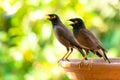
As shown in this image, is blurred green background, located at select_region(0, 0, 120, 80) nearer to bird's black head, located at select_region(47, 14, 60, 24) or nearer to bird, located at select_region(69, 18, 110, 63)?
bird's black head, located at select_region(47, 14, 60, 24)

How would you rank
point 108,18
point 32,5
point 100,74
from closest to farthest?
1. point 100,74
2. point 32,5
3. point 108,18

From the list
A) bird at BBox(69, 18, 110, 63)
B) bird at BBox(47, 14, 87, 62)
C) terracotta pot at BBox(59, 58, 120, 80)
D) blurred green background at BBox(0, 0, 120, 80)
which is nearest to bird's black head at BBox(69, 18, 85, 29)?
bird at BBox(69, 18, 110, 63)

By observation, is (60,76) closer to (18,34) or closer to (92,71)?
(18,34)

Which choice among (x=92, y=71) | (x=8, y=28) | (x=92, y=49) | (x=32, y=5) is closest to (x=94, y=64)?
(x=92, y=71)

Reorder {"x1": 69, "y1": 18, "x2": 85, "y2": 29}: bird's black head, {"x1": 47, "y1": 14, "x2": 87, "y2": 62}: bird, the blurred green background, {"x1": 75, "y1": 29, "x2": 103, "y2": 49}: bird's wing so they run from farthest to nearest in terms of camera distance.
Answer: the blurred green background < {"x1": 47, "y1": 14, "x2": 87, "y2": 62}: bird < {"x1": 69, "y1": 18, "x2": 85, "y2": 29}: bird's black head < {"x1": 75, "y1": 29, "x2": 103, "y2": 49}: bird's wing

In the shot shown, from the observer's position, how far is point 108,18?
4.34 m

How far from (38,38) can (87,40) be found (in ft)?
4.86

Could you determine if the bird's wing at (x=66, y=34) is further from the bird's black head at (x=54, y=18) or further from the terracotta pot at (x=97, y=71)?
the terracotta pot at (x=97, y=71)

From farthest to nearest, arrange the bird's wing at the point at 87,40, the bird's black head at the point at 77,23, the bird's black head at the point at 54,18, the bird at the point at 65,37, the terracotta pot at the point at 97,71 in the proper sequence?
the bird's black head at the point at 54,18 → the bird at the point at 65,37 → the bird's black head at the point at 77,23 → the bird's wing at the point at 87,40 → the terracotta pot at the point at 97,71

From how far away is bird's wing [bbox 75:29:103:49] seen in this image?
2.67 meters

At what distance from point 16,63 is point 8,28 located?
435 millimetres

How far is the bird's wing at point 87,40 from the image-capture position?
2.67 metres

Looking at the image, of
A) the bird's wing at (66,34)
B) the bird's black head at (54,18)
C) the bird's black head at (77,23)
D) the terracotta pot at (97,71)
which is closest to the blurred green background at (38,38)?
the bird's black head at (54,18)

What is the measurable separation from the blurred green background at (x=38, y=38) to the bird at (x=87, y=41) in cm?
121
